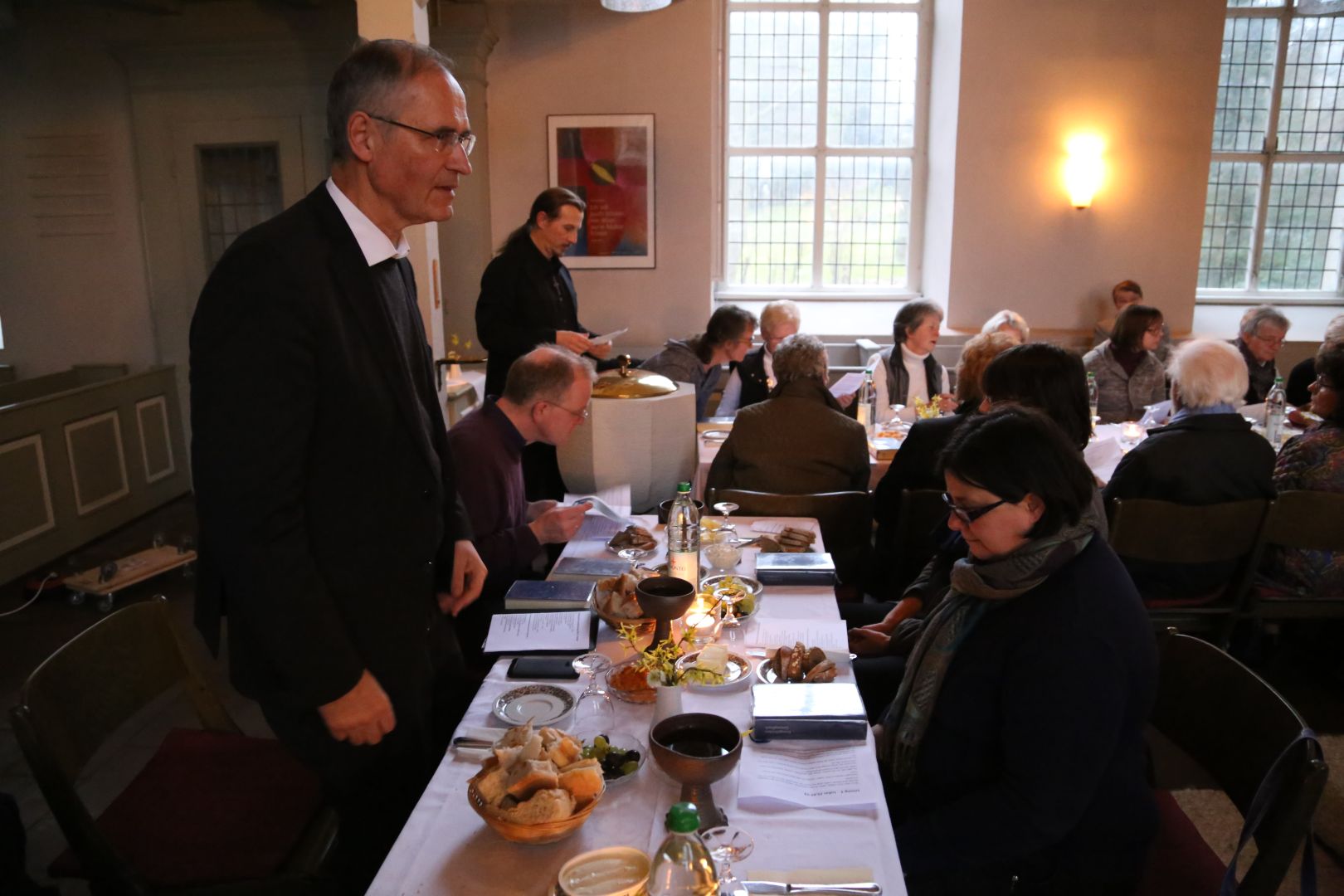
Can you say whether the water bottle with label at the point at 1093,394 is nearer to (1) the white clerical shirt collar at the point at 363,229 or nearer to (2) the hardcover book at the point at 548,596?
(2) the hardcover book at the point at 548,596

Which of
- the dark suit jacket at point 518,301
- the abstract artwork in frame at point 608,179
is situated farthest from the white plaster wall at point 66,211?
the dark suit jacket at point 518,301

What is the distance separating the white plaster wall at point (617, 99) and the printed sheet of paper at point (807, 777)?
18.3ft

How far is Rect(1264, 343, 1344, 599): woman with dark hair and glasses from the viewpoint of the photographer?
10.8 feet

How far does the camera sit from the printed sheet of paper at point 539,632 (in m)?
2.04

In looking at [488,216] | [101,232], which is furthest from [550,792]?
[101,232]

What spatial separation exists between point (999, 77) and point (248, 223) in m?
5.52

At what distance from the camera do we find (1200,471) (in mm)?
3166

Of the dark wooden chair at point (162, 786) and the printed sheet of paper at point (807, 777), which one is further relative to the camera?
the dark wooden chair at point (162, 786)

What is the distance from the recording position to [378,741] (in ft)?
5.53

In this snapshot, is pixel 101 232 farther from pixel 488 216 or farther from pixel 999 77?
pixel 999 77

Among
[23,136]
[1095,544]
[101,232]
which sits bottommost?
[1095,544]

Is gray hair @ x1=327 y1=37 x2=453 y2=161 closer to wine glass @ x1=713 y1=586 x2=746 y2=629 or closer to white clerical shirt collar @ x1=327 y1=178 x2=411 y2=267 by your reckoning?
white clerical shirt collar @ x1=327 y1=178 x2=411 y2=267

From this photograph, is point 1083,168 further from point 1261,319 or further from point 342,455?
point 342,455

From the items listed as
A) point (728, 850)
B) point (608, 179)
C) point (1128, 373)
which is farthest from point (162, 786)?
point (608, 179)
